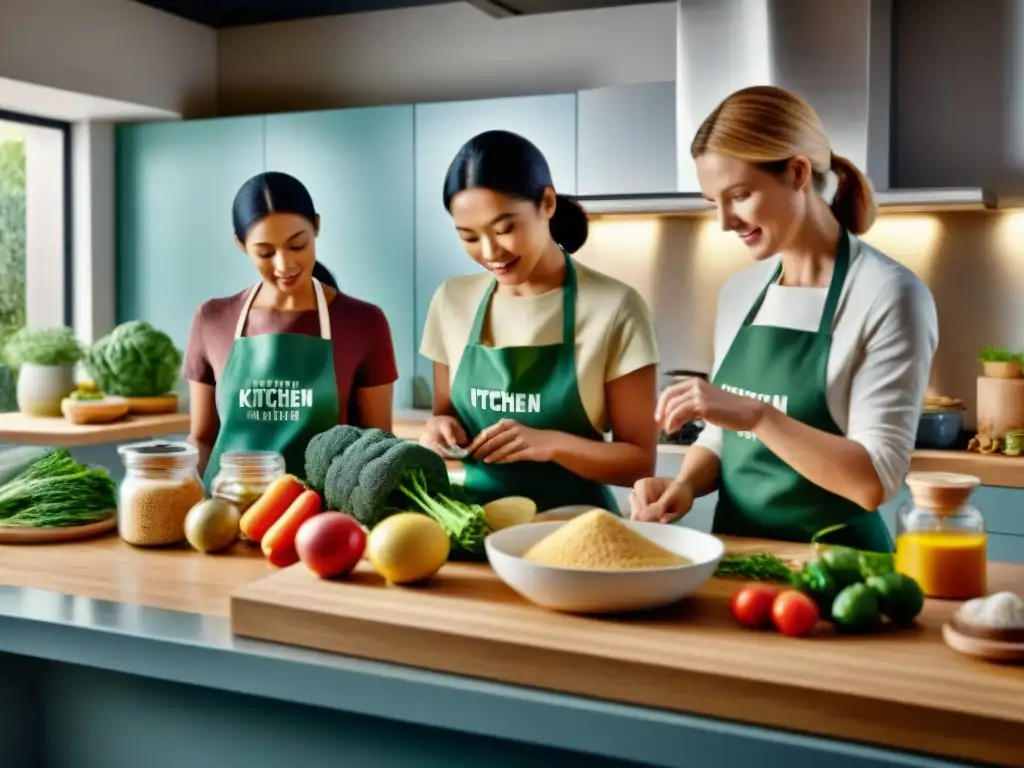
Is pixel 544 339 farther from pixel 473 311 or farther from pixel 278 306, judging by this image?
pixel 278 306

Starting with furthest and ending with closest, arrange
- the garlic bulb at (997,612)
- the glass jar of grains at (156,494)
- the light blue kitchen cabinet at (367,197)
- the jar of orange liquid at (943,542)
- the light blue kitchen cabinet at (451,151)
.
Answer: the light blue kitchen cabinet at (367,197)
the light blue kitchen cabinet at (451,151)
the glass jar of grains at (156,494)
the jar of orange liquid at (943,542)
the garlic bulb at (997,612)

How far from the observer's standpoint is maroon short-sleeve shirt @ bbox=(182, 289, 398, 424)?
219 centimetres

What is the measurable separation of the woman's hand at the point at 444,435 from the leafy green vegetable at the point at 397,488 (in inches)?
7.5

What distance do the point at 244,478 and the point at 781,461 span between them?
89 centimetres

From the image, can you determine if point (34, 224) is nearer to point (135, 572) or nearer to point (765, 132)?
point (135, 572)

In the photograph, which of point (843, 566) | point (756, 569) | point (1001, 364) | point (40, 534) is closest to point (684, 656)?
point (843, 566)

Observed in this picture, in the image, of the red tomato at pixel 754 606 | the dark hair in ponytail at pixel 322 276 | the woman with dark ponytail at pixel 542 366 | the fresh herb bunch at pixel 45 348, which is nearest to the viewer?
the red tomato at pixel 754 606

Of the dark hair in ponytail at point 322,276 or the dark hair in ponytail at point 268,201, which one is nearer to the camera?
the dark hair in ponytail at point 268,201

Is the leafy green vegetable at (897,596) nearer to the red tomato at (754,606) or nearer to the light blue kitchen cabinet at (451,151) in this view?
the red tomato at (754,606)

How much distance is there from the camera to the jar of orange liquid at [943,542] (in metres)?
1.42

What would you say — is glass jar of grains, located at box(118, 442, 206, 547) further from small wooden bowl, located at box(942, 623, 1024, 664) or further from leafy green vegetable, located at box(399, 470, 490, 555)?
small wooden bowl, located at box(942, 623, 1024, 664)

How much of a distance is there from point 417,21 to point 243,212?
2.59 meters

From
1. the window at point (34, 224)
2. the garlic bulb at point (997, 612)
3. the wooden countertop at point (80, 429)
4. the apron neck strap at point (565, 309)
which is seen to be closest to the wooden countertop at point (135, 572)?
the apron neck strap at point (565, 309)

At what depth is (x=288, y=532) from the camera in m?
1.66
